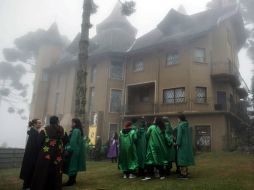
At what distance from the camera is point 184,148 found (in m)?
9.21

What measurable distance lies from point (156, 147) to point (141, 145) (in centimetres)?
85

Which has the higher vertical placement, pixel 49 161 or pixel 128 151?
pixel 128 151

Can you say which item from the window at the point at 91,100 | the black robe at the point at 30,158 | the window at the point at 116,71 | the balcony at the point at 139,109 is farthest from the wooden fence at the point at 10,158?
the window at the point at 116,71

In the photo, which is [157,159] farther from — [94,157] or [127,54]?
[127,54]

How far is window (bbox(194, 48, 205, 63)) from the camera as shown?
88.8ft

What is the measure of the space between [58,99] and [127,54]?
423 inches

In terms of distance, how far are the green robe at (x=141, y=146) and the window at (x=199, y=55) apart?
727 inches

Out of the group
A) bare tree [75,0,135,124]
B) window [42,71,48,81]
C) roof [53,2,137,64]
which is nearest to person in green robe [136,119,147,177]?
bare tree [75,0,135,124]

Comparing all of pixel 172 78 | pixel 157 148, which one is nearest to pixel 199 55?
pixel 172 78

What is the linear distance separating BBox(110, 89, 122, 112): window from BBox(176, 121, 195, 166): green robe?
21.0 metres

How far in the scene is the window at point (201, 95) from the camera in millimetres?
26094

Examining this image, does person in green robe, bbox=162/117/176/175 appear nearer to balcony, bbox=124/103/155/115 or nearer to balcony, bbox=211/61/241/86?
balcony, bbox=211/61/241/86

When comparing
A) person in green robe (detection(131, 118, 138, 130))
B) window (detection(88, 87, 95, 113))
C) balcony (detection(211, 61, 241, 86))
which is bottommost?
person in green robe (detection(131, 118, 138, 130))

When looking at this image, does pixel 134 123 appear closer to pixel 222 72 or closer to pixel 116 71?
pixel 222 72
